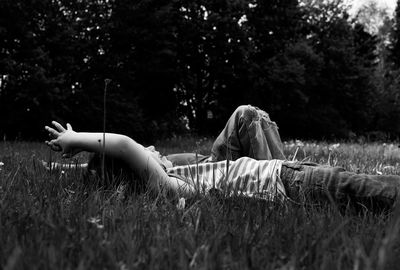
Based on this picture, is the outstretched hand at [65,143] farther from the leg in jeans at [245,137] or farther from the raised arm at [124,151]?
the leg in jeans at [245,137]

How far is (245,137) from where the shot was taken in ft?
9.71

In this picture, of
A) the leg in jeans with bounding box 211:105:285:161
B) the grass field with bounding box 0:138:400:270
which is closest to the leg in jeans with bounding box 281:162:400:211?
the grass field with bounding box 0:138:400:270

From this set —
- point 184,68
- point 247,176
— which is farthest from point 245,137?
point 184,68

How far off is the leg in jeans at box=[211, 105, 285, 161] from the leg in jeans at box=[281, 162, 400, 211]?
2.30ft

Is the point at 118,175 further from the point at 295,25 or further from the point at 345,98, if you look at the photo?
the point at 345,98

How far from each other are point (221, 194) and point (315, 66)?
16.7 meters

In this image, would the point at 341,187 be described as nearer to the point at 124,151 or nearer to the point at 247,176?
the point at 247,176

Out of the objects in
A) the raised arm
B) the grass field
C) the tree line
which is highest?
the tree line

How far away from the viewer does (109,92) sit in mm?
11414

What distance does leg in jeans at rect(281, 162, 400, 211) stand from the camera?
1.92 meters

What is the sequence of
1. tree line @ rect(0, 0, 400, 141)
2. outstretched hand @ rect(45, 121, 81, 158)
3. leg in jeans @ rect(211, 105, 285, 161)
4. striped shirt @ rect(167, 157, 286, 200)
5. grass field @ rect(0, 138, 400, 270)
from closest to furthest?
grass field @ rect(0, 138, 400, 270), striped shirt @ rect(167, 157, 286, 200), outstretched hand @ rect(45, 121, 81, 158), leg in jeans @ rect(211, 105, 285, 161), tree line @ rect(0, 0, 400, 141)

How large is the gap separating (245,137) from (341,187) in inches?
41.1

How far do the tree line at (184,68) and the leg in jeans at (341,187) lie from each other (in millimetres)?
8042

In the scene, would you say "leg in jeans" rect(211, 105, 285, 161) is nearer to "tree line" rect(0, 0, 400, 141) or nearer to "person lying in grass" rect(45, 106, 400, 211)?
"person lying in grass" rect(45, 106, 400, 211)
